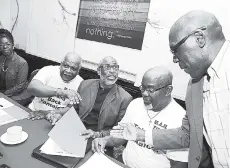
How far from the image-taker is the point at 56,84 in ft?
7.54

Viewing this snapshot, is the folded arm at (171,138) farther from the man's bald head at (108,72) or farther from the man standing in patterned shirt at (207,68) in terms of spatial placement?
the man's bald head at (108,72)

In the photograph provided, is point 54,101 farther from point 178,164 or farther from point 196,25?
point 196,25

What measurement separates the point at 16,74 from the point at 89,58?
102cm

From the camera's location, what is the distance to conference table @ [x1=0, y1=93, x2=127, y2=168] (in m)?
1.13

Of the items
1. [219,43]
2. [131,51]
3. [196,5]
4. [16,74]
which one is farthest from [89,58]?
[219,43]

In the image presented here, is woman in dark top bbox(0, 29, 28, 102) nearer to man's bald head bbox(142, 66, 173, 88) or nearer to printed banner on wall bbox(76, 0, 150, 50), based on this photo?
printed banner on wall bbox(76, 0, 150, 50)

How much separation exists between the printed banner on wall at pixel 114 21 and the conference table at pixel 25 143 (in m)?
1.55

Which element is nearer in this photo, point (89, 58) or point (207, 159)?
point (207, 159)

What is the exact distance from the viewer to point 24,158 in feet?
3.83

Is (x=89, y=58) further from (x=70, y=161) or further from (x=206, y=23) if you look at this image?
(x=206, y=23)

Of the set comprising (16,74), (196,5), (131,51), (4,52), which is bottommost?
(16,74)

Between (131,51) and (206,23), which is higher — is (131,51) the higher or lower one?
the lower one

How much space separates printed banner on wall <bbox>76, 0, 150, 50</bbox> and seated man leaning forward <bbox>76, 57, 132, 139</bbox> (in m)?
0.68

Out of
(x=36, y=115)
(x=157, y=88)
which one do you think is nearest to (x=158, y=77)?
(x=157, y=88)
